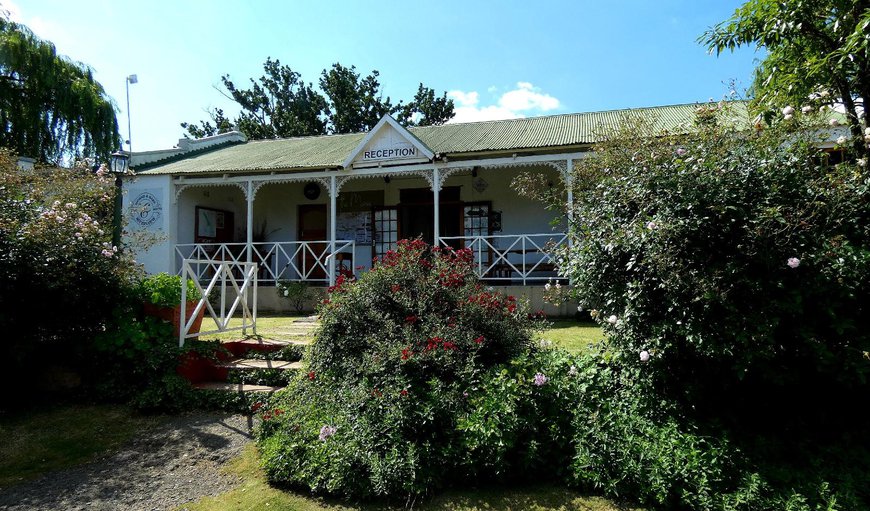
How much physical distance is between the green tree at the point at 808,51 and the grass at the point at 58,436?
690 centimetres

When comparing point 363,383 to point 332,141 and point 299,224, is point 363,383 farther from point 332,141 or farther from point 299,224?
point 332,141

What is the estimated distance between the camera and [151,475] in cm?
419

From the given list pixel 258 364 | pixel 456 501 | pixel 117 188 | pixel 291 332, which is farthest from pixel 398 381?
pixel 117 188

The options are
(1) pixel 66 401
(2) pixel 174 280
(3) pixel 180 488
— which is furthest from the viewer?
(2) pixel 174 280

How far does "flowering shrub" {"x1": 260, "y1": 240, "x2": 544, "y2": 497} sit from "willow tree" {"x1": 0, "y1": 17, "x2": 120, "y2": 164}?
52.5ft

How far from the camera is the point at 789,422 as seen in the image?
373cm

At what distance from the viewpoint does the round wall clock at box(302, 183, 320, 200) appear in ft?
48.5

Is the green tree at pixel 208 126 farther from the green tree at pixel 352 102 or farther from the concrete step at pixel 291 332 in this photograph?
the concrete step at pixel 291 332

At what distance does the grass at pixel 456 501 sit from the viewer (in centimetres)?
346

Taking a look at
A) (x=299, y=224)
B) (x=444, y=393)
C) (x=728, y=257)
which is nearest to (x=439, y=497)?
(x=444, y=393)

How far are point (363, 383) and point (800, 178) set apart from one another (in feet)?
11.6

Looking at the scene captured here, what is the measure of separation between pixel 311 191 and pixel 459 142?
16.5ft

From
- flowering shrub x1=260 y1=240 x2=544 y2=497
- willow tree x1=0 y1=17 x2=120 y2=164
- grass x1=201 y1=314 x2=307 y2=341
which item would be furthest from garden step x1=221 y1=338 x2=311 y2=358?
willow tree x1=0 y1=17 x2=120 y2=164

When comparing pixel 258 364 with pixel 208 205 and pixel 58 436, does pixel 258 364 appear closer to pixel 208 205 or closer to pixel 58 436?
pixel 58 436
